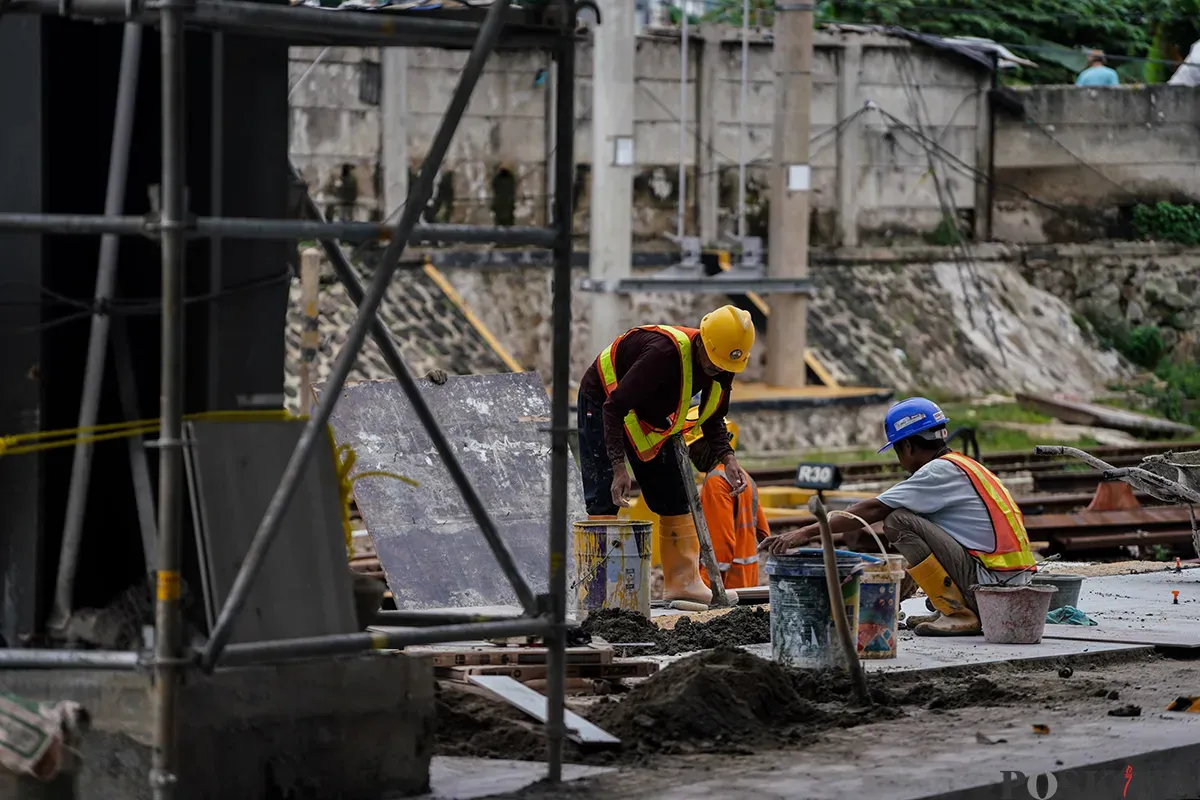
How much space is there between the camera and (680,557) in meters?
10.4

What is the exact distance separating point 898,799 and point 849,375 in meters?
20.4

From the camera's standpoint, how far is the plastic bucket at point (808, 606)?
301 inches

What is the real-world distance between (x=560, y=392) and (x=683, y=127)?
1811 centimetres

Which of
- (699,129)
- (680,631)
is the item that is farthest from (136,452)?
(699,129)

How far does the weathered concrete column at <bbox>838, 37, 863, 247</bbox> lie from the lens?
89.9 feet

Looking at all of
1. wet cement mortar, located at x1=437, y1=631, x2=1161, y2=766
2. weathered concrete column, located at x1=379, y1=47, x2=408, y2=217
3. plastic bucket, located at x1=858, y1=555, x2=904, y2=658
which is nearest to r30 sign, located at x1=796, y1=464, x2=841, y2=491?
wet cement mortar, located at x1=437, y1=631, x2=1161, y2=766

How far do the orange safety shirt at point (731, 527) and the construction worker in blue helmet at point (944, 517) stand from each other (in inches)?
80.8

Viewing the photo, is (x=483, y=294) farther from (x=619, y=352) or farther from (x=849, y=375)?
(x=619, y=352)

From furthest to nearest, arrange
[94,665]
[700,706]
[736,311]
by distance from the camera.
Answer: [736,311] < [700,706] < [94,665]

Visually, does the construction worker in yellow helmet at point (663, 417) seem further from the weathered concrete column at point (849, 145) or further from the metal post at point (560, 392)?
the weathered concrete column at point (849, 145)

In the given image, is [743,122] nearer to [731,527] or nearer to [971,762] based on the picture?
[731,527]

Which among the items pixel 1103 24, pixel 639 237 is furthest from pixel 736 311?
pixel 1103 24

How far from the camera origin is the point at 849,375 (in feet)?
84.4

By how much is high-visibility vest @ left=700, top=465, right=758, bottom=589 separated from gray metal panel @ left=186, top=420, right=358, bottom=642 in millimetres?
5304
